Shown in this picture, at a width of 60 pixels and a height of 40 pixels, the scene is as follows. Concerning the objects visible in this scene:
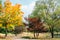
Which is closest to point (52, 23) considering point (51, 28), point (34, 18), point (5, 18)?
point (51, 28)

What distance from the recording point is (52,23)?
43062 millimetres

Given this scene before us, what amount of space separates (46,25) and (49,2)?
14.9ft

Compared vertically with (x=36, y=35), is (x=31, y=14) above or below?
above

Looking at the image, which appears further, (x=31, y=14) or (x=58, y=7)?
(x=31, y=14)

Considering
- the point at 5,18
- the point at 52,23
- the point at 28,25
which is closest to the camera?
the point at 5,18

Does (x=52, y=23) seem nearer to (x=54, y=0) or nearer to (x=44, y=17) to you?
(x=44, y=17)

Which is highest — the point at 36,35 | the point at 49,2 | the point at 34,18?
the point at 49,2

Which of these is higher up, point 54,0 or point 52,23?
point 54,0

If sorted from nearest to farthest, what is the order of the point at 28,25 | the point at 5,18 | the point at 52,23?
the point at 5,18
the point at 52,23
the point at 28,25

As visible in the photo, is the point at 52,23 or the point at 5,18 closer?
the point at 5,18

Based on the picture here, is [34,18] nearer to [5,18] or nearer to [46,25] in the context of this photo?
[46,25]

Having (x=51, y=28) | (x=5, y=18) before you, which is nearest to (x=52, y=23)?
(x=51, y=28)

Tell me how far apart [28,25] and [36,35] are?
260 centimetres

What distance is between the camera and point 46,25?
4456 cm
